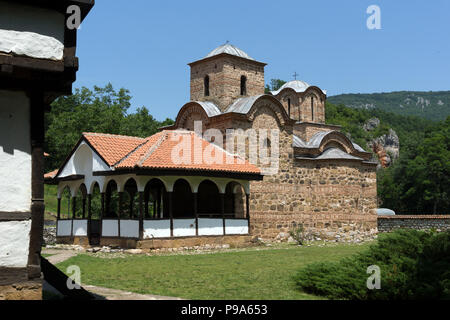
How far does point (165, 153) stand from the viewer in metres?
15.5

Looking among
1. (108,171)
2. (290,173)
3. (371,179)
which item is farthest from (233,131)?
(371,179)

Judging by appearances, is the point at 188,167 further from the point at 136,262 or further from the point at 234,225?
the point at 136,262

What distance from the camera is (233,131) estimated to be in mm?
18562

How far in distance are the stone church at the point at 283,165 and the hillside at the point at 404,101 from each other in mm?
92438

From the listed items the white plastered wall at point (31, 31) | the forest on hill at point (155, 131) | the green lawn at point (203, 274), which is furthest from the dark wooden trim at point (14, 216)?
the forest on hill at point (155, 131)

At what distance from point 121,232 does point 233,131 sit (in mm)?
5883

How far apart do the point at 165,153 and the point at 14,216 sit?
9651mm

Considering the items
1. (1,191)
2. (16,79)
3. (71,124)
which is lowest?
(1,191)

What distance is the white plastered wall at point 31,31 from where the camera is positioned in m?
5.76

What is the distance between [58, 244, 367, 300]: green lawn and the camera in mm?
7375
